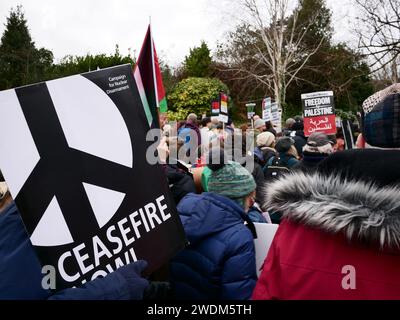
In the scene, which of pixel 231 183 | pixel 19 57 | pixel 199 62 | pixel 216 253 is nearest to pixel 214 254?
pixel 216 253

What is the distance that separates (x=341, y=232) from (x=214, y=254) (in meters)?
0.83

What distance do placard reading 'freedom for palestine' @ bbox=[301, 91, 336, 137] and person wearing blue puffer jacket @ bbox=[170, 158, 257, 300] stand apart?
6.11 metres

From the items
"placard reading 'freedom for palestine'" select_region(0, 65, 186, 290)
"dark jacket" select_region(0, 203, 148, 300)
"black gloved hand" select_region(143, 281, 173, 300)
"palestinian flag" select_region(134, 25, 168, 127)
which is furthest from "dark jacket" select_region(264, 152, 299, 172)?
"dark jacket" select_region(0, 203, 148, 300)

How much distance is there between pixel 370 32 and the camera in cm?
1070

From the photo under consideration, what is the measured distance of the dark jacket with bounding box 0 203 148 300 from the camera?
1.38 metres

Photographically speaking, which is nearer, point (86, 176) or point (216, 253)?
point (86, 176)

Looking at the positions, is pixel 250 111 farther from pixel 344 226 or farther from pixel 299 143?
pixel 344 226

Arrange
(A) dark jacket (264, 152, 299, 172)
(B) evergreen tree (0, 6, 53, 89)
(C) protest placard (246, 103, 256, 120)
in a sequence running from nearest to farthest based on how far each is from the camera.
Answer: (A) dark jacket (264, 152, 299, 172) → (C) protest placard (246, 103, 256, 120) → (B) evergreen tree (0, 6, 53, 89)

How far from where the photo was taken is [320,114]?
25.8 ft

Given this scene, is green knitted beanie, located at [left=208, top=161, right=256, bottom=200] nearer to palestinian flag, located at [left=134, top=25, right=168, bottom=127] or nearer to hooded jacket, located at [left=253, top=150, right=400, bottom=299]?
hooded jacket, located at [left=253, top=150, right=400, bottom=299]

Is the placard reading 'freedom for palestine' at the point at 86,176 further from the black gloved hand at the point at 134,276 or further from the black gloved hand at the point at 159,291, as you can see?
the black gloved hand at the point at 159,291
